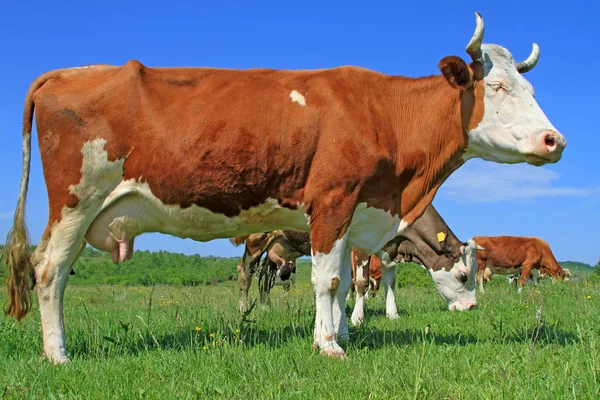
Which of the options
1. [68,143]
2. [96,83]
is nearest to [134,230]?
[68,143]

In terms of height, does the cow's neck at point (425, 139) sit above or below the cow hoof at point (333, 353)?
above

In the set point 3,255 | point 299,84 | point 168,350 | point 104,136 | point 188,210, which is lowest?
point 168,350

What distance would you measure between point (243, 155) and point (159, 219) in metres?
1.17

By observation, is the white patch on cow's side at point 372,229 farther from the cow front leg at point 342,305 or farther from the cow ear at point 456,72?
the cow ear at point 456,72

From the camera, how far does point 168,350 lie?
5.42 meters

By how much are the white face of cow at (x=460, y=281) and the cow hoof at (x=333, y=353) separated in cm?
610

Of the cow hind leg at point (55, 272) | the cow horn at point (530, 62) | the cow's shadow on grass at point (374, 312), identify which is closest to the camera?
the cow hind leg at point (55, 272)

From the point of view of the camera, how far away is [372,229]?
6230 millimetres

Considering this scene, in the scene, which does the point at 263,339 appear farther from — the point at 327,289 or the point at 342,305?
the point at 327,289

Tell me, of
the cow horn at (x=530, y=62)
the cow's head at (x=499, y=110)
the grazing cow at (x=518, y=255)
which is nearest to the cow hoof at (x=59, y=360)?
the cow's head at (x=499, y=110)

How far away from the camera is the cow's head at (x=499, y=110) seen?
5.80 metres

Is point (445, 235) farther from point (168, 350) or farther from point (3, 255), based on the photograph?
point (3, 255)

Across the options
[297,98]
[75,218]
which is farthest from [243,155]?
[75,218]

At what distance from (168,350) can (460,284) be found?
7310 mm
